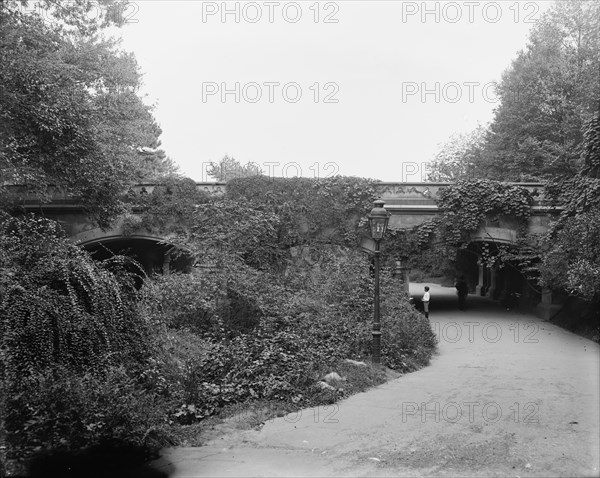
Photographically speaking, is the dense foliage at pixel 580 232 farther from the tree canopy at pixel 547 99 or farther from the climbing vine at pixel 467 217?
the tree canopy at pixel 547 99

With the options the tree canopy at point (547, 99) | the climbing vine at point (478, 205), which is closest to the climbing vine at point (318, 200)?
the climbing vine at point (478, 205)

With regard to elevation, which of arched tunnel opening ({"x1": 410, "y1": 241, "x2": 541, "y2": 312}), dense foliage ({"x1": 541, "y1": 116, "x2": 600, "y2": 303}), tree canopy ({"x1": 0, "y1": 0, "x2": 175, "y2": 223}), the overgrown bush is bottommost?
arched tunnel opening ({"x1": 410, "y1": 241, "x2": 541, "y2": 312})

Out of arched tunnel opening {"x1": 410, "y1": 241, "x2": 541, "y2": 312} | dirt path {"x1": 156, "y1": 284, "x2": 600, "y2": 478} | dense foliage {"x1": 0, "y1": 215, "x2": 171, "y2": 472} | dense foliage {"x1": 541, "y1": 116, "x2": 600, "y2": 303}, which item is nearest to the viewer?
dense foliage {"x1": 0, "y1": 215, "x2": 171, "y2": 472}

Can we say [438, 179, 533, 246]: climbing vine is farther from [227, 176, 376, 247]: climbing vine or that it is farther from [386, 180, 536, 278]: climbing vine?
[227, 176, 376, 247]: climbing vine

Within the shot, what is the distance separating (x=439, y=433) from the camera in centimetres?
629

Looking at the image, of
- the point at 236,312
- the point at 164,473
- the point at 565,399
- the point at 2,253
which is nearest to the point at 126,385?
the point at 164,473

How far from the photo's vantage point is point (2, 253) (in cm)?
638

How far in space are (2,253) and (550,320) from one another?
18225mm

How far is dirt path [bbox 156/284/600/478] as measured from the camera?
202 inches

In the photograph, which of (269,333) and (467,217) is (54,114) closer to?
(269,333)

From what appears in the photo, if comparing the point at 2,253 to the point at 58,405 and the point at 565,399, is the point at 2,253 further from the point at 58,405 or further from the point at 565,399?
the point at 565,399

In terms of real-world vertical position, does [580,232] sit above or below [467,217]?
below

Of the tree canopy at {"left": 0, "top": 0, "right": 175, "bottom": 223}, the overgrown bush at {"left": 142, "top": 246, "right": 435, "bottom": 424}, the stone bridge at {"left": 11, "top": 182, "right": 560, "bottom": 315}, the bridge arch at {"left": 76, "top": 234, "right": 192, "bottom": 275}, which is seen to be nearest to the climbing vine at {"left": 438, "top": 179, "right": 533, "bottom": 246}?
the stone bridge at {"left": 11, "top": 182, "right": 560, "bottom": 315}

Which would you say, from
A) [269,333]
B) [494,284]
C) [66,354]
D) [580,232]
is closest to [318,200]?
[580,232]
